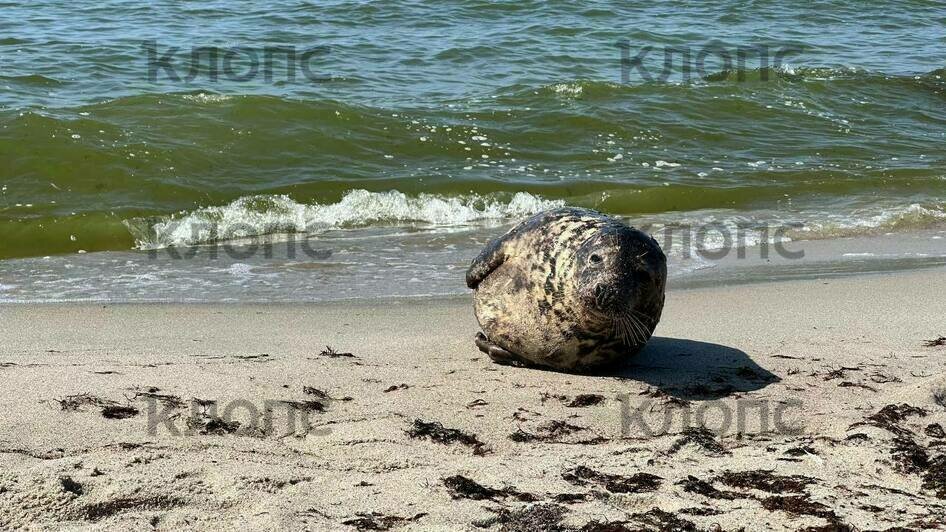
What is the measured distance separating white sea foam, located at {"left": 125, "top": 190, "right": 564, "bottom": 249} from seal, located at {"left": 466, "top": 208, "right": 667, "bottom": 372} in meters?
3.95

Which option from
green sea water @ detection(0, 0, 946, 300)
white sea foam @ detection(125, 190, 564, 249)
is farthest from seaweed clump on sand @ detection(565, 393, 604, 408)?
white sea foam @ detection(125, 190, 564, 249)

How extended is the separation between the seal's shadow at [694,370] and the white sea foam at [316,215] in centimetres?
400

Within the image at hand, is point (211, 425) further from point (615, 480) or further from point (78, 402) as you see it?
point (615, 480)

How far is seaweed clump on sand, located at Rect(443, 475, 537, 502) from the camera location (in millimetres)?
3443

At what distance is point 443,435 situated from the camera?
4074 millimetres

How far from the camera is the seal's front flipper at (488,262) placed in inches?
205

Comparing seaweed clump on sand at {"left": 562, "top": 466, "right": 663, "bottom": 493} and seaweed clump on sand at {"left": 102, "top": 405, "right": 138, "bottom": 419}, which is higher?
seaweed clump on sand at {"left": 102, "top": 405, "right": 138, "bottom": 419}

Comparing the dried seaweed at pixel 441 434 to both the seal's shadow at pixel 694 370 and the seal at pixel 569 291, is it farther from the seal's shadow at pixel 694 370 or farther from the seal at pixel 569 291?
the seal's shadow at pixel 694 370

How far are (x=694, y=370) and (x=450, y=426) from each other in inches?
57.6

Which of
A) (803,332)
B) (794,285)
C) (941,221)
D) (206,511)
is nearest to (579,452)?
(206,511)

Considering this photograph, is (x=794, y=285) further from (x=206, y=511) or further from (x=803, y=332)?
(x=206, y=511)

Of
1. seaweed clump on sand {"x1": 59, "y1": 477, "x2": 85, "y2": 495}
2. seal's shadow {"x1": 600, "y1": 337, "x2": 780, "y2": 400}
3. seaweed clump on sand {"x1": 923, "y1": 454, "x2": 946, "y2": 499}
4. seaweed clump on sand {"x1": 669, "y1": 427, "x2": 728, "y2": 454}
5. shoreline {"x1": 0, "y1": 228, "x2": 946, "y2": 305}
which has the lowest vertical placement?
shoreline {"x1": 0, "y1": 228, "x2": 946, "y2": 305}

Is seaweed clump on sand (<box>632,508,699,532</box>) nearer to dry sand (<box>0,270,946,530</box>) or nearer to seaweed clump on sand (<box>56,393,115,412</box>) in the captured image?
dry sand (<box>0,270,946,530</box>)

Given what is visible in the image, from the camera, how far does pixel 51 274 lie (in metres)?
7.34
